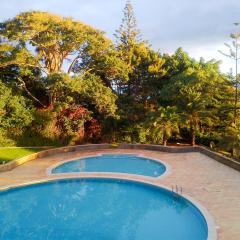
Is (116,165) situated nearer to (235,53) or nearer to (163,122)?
(163,122)

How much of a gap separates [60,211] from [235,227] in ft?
19.4

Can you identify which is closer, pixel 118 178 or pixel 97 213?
pixel 97 213

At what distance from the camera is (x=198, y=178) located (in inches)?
549

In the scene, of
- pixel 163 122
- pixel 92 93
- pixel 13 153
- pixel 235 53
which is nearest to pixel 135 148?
pixel 163 122

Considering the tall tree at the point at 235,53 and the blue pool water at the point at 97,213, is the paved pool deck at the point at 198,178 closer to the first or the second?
the blue pool water at the point at 97,213

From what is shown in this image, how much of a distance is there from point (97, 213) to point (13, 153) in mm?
9711

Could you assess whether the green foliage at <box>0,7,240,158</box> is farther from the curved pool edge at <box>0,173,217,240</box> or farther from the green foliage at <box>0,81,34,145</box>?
the curved pool edge at <box>0,173,217,240</box>

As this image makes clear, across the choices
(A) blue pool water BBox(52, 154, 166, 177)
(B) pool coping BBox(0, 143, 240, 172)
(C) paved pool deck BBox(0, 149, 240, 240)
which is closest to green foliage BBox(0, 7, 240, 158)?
(B) pool coping BBox(0, 143, 240, 172)

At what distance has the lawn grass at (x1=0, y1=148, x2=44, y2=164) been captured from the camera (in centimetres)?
1837

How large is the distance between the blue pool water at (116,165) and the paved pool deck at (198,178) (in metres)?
0.62

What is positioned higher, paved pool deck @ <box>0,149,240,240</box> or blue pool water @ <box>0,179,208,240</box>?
paved pool deck @ <box>0,149,240,240</box>

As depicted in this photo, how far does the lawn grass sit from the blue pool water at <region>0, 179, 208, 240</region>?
181 inches

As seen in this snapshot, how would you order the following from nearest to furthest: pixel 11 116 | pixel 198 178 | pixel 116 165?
pixel 198 178 < pixel 116 165 < pixel 11 116

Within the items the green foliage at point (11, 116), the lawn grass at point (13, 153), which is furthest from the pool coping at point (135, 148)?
the green foliage at point (11, 116)
